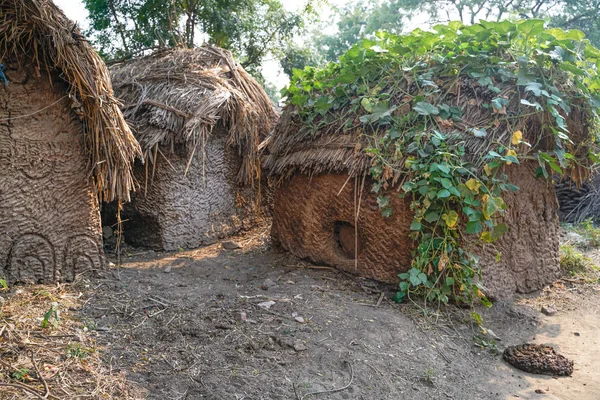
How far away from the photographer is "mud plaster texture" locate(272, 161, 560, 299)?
4133 millimetres

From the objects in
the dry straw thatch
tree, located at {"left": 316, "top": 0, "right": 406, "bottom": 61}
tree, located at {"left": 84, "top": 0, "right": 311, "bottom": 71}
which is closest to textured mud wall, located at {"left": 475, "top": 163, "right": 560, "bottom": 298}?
the dry straw thatch

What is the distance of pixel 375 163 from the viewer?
4.09 metres

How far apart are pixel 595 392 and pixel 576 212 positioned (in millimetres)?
5528

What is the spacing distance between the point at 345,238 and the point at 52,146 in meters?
2.53

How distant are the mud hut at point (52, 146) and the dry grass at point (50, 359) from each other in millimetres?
527

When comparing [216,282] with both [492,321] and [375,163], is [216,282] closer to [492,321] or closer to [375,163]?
[375,163]

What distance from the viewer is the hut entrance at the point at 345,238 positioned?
4.62 metres

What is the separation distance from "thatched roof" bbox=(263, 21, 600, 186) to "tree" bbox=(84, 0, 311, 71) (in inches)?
229

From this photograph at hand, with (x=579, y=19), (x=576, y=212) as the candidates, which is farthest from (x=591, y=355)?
(x=579, y=19)

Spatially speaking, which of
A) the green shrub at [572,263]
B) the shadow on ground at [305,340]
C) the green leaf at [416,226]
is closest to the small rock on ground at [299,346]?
the shadow on ground at [305,340]

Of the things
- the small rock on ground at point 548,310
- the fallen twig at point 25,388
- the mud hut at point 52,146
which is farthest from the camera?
the small rock on ground at point 548,310

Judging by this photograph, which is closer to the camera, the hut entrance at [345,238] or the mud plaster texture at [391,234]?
the mud plaster texture at [391,234]

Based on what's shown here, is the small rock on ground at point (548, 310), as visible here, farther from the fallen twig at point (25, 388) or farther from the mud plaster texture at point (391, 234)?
the fallen twig at point (25, 388)

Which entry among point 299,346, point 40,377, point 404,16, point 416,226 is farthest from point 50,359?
point 404,16
